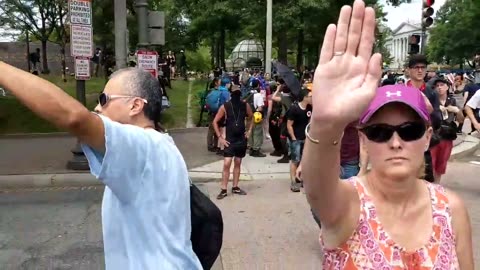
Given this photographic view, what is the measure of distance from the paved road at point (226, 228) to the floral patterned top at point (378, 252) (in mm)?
3425

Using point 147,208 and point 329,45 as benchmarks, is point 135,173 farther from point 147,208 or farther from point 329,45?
point 329,45

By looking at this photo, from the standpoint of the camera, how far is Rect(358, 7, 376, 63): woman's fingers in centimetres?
144

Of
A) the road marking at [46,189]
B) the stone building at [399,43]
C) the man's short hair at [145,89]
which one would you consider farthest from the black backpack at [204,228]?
the stone building at [399,43]

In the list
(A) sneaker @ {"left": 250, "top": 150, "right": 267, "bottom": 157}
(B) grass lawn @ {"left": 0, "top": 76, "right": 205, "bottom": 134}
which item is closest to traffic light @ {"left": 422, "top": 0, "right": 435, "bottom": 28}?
(A) sneaker @ {"left": 250, "top": 150, "right": 267, "bottom": 157}

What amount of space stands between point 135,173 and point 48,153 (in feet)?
32.9

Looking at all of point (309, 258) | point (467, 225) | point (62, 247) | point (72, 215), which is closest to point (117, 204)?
point (467, 225)

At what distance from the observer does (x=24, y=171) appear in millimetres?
9680

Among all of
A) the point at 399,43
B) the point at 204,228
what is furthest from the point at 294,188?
the point at 399,43

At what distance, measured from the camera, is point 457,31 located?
235 ft

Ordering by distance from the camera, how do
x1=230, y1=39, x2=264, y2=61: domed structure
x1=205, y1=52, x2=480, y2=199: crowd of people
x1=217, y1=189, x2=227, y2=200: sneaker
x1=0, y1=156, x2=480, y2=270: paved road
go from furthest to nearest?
x1=230, y1=39, x2=264, y2=61: domed structure, x1=217, y1=189, x2=227, y2=200: sneaker, x1=205, y1=52, x2=480, y2=199: crowd of people, x1=0, y1=156, x2=480, y2=270: paved road

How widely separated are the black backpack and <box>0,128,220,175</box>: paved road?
299 inches

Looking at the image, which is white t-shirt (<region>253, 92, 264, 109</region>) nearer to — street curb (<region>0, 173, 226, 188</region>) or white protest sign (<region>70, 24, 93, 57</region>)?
street curb (<region>0, 173, 226, 188</region>)

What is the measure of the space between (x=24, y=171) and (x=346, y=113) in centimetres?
917

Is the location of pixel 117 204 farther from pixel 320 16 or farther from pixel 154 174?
pixel 320 16
